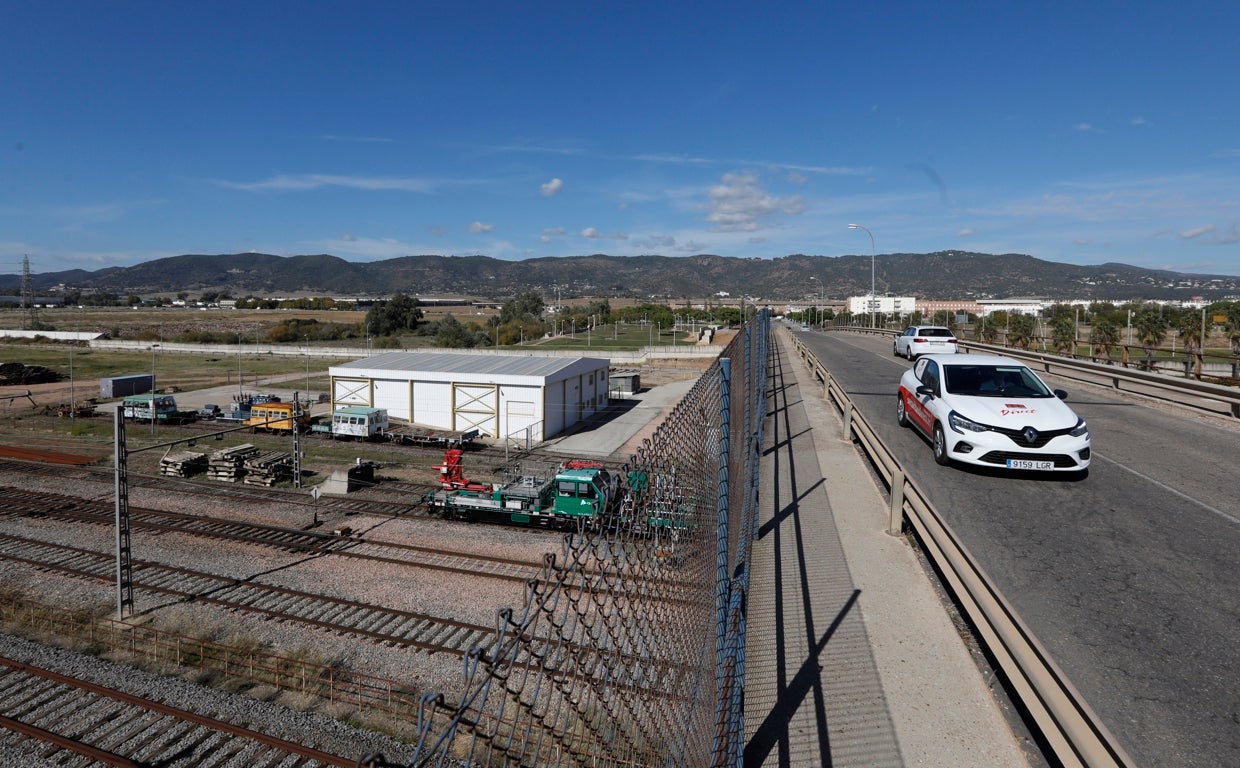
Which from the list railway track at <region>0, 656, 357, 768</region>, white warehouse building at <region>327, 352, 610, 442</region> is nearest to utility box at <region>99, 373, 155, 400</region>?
white warehouse building at <region>327, 352, 610, 442</region>

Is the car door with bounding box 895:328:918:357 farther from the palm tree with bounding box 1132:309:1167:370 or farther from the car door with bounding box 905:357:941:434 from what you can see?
the palm tree with bounding box 1132:309:1167:370

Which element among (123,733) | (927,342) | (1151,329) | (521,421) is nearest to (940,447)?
(123,733)

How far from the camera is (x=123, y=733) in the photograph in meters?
8.99

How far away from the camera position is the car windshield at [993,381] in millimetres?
9844

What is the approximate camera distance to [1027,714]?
4477mm

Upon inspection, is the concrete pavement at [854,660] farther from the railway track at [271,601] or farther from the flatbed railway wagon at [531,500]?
the flatbed railway wagon at [531,500]

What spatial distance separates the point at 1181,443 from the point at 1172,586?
273 inches

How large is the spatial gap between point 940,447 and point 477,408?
25297 mm

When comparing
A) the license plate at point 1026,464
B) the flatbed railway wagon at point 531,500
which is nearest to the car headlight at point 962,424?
the license plate at point 1026,464

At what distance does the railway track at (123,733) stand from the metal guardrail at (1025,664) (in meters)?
6.49

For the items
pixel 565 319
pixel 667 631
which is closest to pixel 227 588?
pixel 667 631

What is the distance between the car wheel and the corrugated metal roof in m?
22.9

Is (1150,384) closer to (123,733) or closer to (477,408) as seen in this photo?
(123,733)

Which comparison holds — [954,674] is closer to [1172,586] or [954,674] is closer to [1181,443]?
[1172,586]
